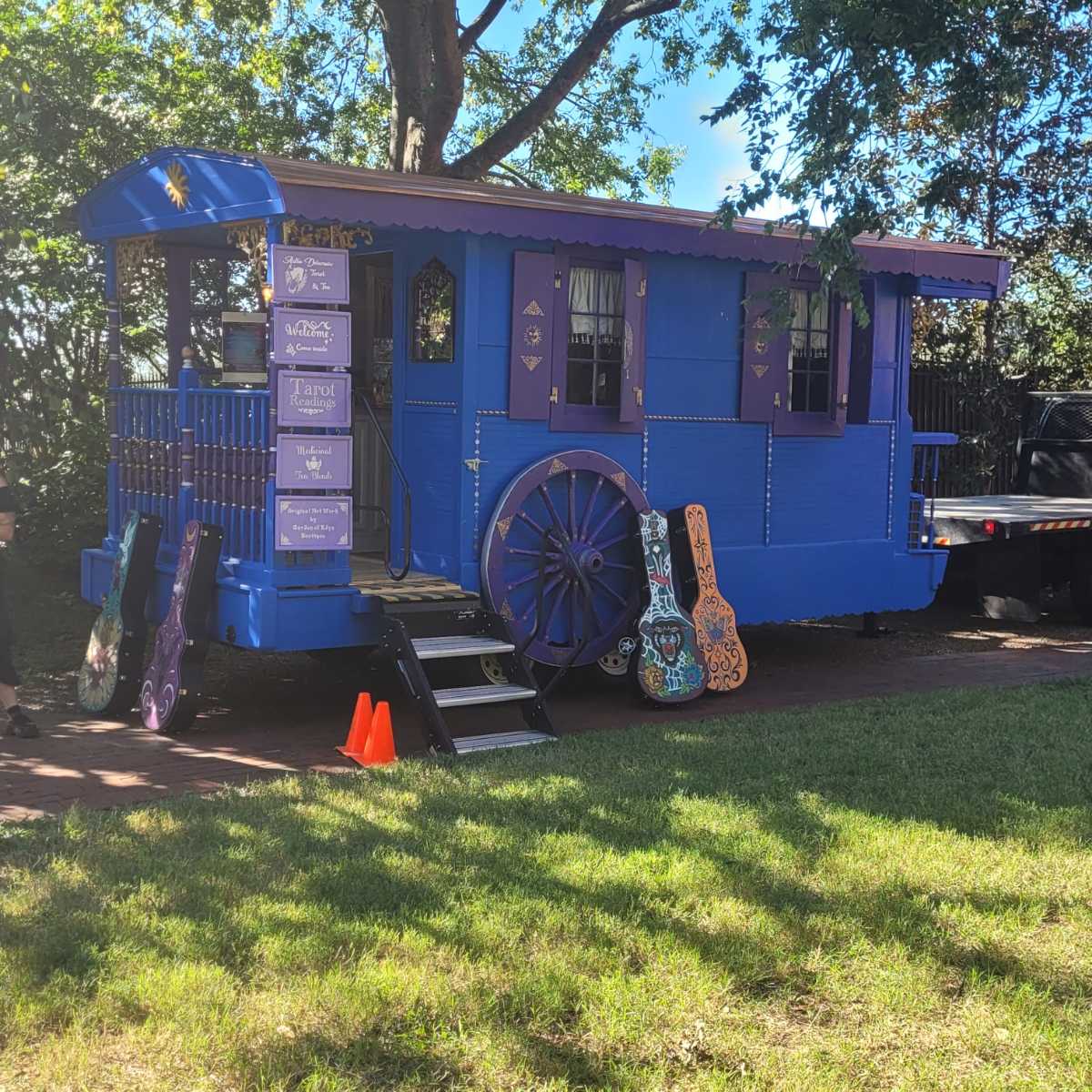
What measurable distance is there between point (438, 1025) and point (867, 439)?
24.2 ft

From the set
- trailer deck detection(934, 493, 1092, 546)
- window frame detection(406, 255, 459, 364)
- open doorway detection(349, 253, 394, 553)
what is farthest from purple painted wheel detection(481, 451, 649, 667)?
trailer deck detection(934, 493, 1092, 546)

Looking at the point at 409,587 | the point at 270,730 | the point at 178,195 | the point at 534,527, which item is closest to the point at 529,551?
the point at 534,527

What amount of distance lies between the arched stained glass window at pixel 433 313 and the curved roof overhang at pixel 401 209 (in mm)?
564

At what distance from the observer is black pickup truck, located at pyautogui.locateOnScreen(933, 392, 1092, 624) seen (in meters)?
12.1

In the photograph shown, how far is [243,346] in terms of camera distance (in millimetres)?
8945

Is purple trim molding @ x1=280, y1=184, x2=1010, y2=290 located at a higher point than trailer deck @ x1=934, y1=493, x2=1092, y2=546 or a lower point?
higher

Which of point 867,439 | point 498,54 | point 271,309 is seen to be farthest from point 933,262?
point 498,54

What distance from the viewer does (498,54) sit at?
1895cm

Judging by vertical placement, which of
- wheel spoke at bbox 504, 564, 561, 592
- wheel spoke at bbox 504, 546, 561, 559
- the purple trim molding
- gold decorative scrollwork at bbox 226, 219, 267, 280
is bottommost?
wheel spoke at bbox 504, 564, 561, 592

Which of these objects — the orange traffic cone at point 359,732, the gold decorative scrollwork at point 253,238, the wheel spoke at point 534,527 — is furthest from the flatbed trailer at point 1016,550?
the gold decorative scrollwork at point 253,238

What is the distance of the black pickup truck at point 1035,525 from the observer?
39.7 ft

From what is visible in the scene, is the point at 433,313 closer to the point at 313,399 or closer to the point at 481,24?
the point at 313,399

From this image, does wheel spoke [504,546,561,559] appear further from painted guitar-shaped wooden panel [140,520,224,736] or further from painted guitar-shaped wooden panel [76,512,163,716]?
painted guitar-shaped wooden panel [76,512,163,716]

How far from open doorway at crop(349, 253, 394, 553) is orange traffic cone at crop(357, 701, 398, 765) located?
2522 millimetres
